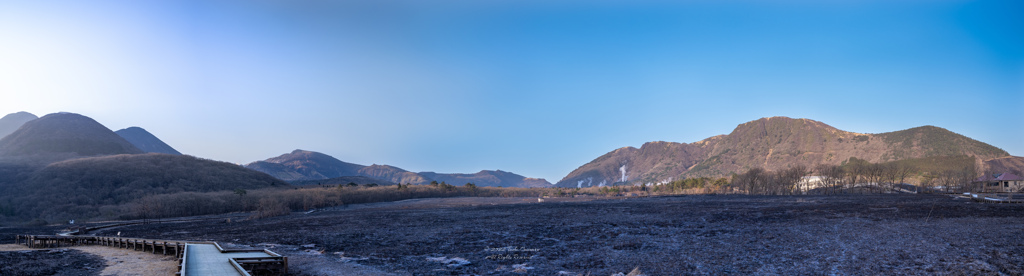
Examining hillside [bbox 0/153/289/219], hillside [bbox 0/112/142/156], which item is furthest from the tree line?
hillside [bbox 0/112/142/156]

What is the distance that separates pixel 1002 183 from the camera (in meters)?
79.1

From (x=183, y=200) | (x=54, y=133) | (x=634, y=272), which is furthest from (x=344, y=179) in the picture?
(x=634, y=272)

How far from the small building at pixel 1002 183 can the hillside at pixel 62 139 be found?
186 meters

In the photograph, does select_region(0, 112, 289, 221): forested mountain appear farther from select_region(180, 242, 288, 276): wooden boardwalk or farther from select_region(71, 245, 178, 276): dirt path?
select_region(180, 242, 288, 276): wooden boardwalk

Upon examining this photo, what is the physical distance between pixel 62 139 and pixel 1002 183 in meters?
207

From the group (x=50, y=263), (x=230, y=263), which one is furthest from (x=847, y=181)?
(x=50, y=263)

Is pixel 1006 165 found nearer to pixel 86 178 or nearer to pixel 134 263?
pixel 134 263

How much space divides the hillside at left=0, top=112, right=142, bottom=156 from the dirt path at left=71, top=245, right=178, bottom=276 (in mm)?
118280

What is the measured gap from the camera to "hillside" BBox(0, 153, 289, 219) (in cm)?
5716

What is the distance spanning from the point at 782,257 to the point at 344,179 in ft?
522

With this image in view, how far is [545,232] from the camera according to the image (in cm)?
2734

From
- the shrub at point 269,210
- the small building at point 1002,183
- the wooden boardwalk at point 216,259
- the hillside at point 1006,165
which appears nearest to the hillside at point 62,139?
the shrub at point 269,210

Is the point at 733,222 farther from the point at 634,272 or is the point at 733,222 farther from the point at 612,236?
the point at 634,272

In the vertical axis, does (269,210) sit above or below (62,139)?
below
